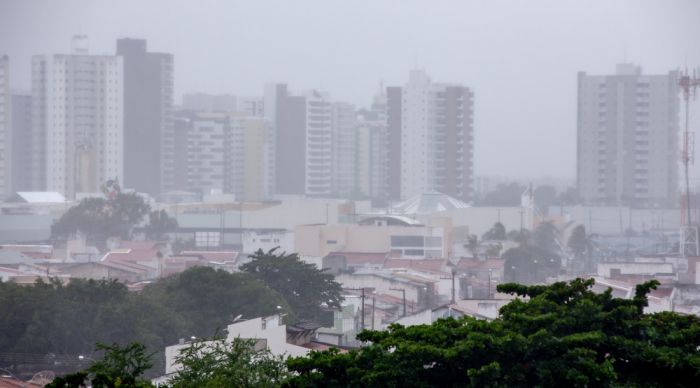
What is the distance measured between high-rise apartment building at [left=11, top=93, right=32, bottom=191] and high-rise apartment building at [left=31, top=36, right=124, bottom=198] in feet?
13.3

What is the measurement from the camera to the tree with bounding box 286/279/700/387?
753cm

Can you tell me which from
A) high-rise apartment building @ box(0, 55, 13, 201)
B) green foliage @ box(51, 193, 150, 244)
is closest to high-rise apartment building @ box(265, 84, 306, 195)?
high-rise apartment building @ box(0, 55, 13, 201)

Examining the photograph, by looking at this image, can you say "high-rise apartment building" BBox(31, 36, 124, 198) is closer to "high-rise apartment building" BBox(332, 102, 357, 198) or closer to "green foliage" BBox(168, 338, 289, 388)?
"high-rise apartment building" BBox(332, 102, 357, 198)

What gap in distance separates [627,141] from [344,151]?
19.1 meters

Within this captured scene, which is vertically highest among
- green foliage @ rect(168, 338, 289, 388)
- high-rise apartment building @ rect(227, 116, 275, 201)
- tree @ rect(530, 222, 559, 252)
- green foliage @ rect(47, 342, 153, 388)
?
high-rise apartment building @ rect(227, 116, 275, 201)

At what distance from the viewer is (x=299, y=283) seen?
21156mm

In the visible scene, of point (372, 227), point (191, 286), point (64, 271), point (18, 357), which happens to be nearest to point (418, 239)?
point (372, 227)

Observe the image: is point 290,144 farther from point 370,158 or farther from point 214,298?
point 214,298

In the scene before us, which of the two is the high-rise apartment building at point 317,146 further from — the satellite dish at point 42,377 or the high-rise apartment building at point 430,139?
the satellite dish at point 42,377

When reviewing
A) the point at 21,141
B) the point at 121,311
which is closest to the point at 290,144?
the point at 21,141

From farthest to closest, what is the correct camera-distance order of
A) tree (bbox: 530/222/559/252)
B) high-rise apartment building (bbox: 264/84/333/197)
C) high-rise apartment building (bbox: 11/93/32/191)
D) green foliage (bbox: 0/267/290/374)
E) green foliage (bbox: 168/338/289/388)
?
high-rise apartment building (bbox: 264/84/333/197) → high-rise apartment building (bbox: 11/93/32/191) → tree (bbox: 530/222/559/252) → green foliage (bbox: 0/267/290/374) → green foliage (bbox: 168/338/289/388)

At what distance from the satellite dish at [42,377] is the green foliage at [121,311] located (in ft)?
3.46

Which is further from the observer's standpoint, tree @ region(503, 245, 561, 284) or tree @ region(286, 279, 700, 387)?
tree @ region(503, 245, 561, 284)

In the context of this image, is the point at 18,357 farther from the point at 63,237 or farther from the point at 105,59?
the point at 105,59
